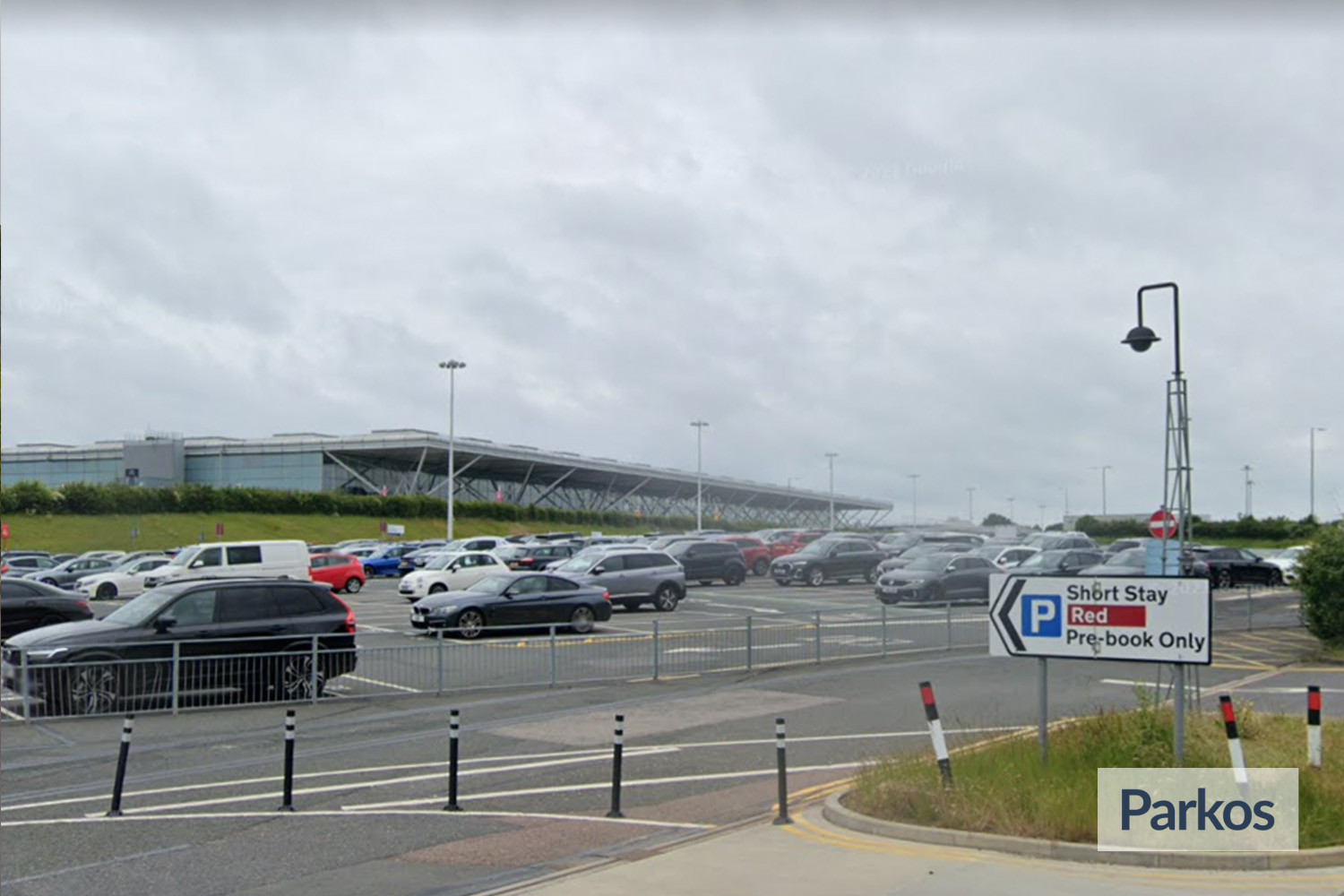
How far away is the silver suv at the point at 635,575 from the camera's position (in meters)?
34.3

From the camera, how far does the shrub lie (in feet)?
86.2

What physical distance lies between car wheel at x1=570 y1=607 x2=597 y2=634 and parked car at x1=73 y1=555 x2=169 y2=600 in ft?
66.5

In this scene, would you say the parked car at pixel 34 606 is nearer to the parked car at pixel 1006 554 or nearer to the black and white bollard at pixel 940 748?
the black and white bollard at pixel 940 748

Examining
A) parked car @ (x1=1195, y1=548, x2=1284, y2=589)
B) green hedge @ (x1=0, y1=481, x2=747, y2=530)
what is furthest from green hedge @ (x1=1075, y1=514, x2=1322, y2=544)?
green hedge @ (x1=0, y1=481, x2=747, y2=530)

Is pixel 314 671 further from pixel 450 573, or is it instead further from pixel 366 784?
pixel 450 573

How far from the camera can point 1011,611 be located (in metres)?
12.0

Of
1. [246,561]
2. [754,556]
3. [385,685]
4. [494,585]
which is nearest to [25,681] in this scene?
[385,685]

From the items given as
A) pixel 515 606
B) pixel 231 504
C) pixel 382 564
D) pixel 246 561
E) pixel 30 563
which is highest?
pixel 231 504

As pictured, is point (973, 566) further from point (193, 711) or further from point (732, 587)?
point (193, 711)

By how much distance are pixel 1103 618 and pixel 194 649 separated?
12.8 m

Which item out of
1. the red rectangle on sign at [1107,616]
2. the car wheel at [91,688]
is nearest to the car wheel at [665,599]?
the car wheel at [91,688]

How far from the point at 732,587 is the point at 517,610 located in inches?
739

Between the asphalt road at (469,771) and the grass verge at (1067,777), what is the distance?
1.48 m

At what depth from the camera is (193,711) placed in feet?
59.4
